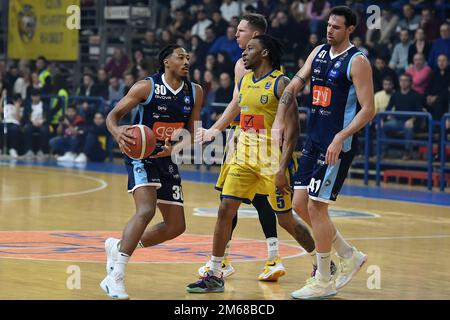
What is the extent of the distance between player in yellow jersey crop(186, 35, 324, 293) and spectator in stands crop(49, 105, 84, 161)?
1585 cm

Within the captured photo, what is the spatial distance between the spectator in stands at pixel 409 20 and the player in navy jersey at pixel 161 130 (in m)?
13.9

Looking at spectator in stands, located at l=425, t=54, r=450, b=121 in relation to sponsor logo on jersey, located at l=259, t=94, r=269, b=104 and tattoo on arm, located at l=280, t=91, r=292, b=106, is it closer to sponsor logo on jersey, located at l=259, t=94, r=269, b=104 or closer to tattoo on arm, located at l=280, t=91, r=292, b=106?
sponsor logo on jersey, located at l=259, t=94, r=269, b=104

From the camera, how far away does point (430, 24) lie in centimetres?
2233

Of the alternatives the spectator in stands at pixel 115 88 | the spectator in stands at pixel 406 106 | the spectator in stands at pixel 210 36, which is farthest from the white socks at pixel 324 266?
the spectator in stands at pixel 115 88

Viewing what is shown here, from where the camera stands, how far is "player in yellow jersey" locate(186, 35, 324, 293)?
31.9 ft

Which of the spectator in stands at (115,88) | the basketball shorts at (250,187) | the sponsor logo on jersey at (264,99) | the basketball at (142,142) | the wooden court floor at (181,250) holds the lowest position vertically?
the wooden court floor at (181,250)

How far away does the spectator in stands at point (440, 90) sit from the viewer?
20438 millimetres

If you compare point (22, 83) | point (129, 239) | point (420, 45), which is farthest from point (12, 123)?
point (129, 239)

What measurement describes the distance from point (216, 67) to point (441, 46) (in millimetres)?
5168

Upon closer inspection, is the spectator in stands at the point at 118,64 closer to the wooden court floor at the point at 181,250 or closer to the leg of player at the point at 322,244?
the wooden court floor at the point at 181,250

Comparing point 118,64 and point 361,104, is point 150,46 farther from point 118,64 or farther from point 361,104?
point 361,104
